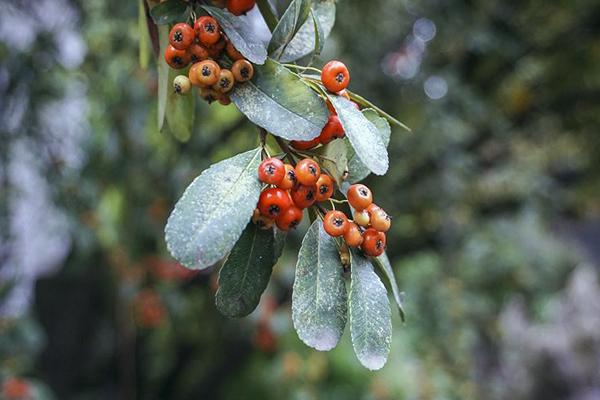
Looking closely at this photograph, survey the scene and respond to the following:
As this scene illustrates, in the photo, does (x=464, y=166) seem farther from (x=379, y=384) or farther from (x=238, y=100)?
(x=238, y=100)

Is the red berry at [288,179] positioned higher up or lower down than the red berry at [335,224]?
higher up

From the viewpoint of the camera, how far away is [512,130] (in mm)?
3096

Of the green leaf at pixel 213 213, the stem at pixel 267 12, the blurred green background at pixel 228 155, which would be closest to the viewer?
the green leaf at pixel 213 213

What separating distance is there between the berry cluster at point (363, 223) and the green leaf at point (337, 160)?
0.06ft

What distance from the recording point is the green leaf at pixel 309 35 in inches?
29.3

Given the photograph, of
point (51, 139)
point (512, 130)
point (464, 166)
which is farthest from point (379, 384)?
point (51, 139)

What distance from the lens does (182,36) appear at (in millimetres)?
652

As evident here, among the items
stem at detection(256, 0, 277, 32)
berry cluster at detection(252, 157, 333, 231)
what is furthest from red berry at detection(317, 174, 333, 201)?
stem at detection(256, 0, 277, 32)

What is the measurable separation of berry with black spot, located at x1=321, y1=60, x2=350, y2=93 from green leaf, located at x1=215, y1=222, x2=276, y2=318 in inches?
6.7

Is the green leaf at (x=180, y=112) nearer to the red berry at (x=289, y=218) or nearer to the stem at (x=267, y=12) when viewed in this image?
the stem at (x=267, y=12)

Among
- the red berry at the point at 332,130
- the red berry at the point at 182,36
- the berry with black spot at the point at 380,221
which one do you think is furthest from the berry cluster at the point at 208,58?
the berry with black spot at the point at 380,221

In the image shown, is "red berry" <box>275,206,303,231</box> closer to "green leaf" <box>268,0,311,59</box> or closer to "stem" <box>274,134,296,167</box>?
"stem" <box>274,134,296,167</box>

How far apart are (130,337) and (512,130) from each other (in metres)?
2.24

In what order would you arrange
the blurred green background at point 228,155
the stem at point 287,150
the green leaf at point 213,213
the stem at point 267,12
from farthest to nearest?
the blurred green background at point 228,155
the stem at point 267,12
the stem at point 287,150
the green leaf at point 213,213
